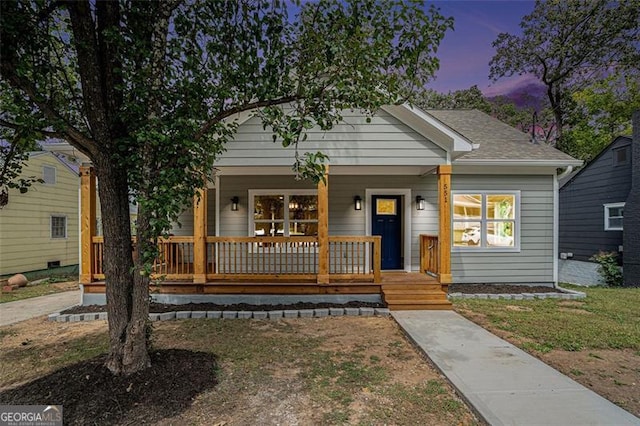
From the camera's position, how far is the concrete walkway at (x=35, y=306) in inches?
254

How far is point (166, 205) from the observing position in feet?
9.30

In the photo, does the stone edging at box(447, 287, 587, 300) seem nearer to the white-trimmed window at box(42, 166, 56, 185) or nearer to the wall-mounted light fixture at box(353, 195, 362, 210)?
the wall-mounted light fixture at box(353, 195, 362, 210)

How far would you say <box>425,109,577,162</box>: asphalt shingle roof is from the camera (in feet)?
26.6

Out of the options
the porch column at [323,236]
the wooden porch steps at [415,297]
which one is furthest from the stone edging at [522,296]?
the porch column at [323,236]

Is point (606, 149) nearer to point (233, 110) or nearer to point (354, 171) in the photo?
point (354, 171)

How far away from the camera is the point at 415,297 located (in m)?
6.49

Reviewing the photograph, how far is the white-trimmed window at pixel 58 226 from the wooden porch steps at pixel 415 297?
13.1 metres

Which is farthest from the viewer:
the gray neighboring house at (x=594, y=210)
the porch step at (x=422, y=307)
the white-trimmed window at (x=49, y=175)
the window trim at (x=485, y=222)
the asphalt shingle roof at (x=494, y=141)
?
the white-trimmed window at (x=49, y=175)

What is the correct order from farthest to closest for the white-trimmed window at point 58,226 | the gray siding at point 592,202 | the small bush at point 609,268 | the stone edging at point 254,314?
the white-trimmed window at point 58,226 < the gray siding at point 592,202 < the small bush at point 609,268 < the stone edging at point 254,314

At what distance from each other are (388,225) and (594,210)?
9.60 metres

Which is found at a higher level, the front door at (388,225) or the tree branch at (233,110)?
the tree branch at (233,110)

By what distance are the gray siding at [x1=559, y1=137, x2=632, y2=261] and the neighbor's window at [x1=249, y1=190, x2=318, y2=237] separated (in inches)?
441

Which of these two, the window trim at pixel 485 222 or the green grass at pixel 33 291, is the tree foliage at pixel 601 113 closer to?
the window trim at pixel 485 222

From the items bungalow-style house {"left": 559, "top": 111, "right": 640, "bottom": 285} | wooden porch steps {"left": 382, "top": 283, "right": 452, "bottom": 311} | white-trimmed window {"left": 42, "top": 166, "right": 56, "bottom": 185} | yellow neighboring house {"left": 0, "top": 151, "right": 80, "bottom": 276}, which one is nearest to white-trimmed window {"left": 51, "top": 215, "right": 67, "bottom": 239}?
yellow neighboring house {"left": 0, "top": 151, "right": 80, "bottom": 276}
